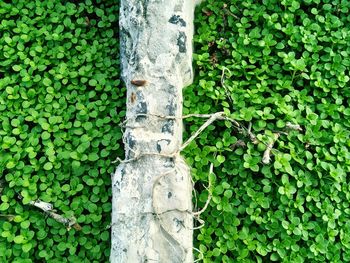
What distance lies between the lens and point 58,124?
2752 millimetres

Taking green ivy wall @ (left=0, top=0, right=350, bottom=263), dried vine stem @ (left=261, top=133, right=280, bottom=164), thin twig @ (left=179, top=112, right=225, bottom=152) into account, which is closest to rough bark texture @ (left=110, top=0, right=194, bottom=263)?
thin twig @ (left=179, top=112, right=225, bottom=152)

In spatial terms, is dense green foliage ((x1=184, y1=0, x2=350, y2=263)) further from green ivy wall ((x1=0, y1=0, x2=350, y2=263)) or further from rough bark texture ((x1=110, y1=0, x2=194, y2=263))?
rough bark texture ((x1=110, y1=0, x2=194, y2=263))

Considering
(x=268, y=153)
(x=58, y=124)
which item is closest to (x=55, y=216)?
(x=58, y=124)

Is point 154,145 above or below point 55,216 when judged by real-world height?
above

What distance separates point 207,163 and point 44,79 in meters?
1.15

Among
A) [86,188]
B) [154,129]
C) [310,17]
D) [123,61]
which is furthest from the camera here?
[310,17]

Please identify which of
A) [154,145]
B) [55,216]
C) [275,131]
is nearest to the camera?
[154,145]

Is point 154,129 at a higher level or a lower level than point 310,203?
higher

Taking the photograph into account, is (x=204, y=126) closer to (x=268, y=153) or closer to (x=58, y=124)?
(x=268, y=153)

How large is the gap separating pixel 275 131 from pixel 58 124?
1313 millimetres

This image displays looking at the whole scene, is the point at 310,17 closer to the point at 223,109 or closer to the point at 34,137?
the point at 223,109

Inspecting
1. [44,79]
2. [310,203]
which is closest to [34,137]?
[44,79]

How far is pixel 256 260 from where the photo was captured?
253 centimetres

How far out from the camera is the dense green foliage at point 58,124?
8.34 feet
